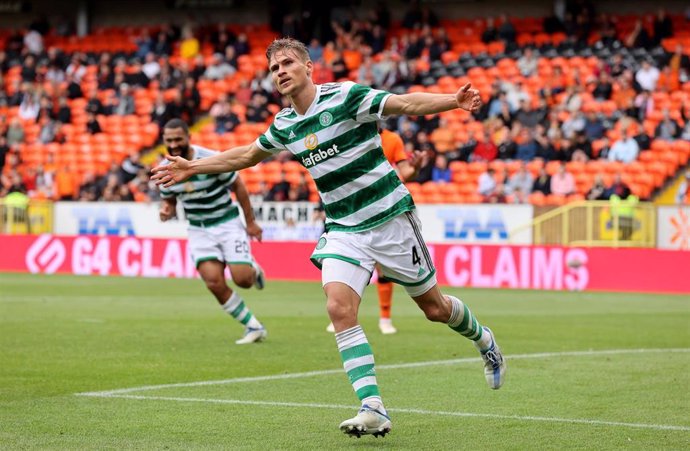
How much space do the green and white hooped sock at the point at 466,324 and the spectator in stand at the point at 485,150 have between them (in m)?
19.5

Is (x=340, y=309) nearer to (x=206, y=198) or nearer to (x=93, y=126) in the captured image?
(x=206, y=198)

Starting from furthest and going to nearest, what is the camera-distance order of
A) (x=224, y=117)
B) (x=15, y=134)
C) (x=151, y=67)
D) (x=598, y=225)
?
(x=151, y=67), (x=15, y=134), (x=224, y=117), (x=598, y=225)

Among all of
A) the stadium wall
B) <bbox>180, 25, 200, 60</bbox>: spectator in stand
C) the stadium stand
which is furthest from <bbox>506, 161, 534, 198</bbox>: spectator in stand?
<bbox>180, 25, 200, 60</bbox>: spectator in stand

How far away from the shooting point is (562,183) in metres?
25.9

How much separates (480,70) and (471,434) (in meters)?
25.0

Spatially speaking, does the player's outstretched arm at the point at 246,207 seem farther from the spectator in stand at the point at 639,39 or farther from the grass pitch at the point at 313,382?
the spectator in stand at the point at 639,39

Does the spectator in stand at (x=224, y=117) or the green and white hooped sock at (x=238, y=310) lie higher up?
the spectator in stand at (x=224, y=117)

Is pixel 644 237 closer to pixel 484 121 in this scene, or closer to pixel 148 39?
pixel 484 121

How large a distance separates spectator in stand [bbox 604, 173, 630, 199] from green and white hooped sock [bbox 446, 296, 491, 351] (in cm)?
1696

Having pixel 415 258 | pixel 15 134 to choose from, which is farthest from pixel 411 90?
pixel 415 258

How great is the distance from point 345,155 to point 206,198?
5.47 meters

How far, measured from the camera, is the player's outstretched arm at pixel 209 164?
25.4 feet

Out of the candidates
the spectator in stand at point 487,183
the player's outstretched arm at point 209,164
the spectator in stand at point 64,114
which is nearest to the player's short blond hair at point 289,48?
the player's outstretched arm at point 209,164

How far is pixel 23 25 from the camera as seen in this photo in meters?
43.6
